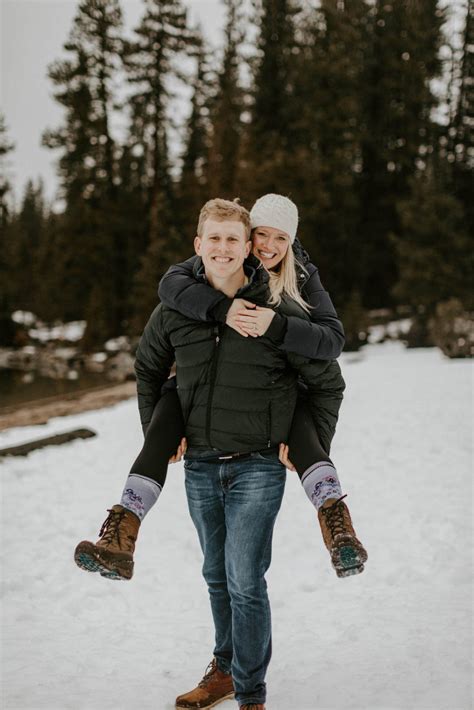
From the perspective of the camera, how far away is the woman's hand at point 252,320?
9.24 ft

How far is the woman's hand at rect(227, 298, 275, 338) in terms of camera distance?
2.82 m

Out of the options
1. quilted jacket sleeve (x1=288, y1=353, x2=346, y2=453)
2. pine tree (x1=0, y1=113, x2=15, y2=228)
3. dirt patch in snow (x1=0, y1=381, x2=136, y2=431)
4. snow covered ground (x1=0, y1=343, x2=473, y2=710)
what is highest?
pine tree (x1=0, y1=113, x2=15, y2=228)

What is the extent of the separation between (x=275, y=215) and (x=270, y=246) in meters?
Answer: 0.16

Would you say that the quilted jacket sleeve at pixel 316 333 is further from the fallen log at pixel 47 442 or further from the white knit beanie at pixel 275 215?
the fallen log at pixel 47 442

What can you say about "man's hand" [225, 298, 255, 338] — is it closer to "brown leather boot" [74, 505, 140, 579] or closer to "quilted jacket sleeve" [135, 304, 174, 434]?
"quilted jacket sleeve" [135, 304, 174, 434]

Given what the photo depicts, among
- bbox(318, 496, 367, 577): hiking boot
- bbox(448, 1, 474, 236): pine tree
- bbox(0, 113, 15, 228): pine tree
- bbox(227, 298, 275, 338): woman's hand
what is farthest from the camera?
bbox(0, 113, 15, 228): pine tree

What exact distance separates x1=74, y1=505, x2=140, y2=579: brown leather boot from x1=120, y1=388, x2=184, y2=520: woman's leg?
60 mm

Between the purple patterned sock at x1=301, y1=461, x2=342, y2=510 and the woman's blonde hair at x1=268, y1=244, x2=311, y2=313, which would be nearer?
the purple patterned sock at x1=301, y1=461, x2=342, y2=510

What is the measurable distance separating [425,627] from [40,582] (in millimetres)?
2822

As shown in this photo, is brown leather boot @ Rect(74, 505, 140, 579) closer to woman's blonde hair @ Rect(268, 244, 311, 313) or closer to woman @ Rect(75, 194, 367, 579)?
woman @ Rect(75, 194, 367, 579)

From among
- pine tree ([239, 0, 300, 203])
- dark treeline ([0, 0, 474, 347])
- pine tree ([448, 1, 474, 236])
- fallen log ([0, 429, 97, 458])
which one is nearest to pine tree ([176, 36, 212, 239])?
dark treeline ([0, 0, 474, 347])

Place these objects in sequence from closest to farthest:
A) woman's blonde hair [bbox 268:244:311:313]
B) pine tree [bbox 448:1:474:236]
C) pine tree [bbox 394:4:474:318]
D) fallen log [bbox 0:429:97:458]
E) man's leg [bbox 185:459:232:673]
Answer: man's leg [bbox 185:459:232:673], woman's blonde hair [bbox 268:244:311:313], fallen log [bbox 0:429:97:458], pine tree [bbox 394:4:474:318], pine tree [bbox 448:1:474:236]

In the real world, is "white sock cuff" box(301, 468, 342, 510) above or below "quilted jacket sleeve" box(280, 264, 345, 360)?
below

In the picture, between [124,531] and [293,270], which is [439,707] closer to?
[124,531]
